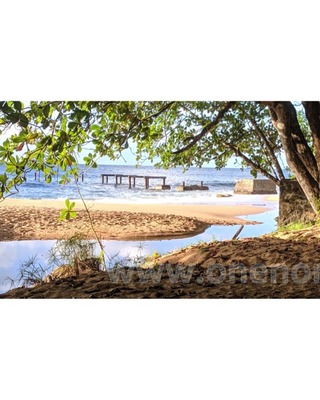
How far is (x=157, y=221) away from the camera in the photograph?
433 centimetres

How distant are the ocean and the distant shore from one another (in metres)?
0.05

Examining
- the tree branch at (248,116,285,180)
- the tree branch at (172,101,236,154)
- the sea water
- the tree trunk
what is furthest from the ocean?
the tree trunk

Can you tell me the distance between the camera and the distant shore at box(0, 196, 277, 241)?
13.7 ft

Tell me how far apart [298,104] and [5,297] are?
2.46 m

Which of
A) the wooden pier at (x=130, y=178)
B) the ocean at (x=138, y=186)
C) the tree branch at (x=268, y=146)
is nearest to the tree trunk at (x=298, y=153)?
the tree branch at (x=268, y=146)

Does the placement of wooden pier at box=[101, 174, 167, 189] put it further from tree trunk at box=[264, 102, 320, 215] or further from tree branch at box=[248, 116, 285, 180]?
tree trunk at box=[264, 102, 320, 215]

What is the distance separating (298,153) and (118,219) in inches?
59.0

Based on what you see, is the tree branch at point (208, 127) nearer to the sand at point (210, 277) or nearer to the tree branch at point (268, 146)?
the tree branch at point (268, 146)

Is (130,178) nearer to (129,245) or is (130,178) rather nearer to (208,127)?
(129,245)

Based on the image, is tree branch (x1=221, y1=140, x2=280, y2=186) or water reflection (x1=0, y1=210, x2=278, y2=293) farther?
tree branch (x1=221, y1=140, x2=280, y2=186)

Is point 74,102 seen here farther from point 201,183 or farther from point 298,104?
point 298,104

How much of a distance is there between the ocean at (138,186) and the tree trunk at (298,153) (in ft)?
1.56

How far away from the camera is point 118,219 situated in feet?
14.1

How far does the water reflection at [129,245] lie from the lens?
4.09 m
